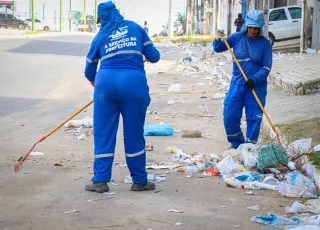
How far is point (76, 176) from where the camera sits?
7.03 m

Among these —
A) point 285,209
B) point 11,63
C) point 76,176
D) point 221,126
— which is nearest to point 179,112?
point 221,126

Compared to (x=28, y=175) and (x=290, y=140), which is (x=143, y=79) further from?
(x=290, y=140)

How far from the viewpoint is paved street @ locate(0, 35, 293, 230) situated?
5.32 m

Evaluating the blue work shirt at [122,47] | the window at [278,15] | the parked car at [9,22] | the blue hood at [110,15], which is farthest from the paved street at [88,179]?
the parked car at [9,22]

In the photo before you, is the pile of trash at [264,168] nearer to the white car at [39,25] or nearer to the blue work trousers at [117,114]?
the blue work trousers at [117,114]

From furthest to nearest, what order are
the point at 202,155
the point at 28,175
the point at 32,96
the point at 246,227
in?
the point at 32,96 → the point at 202,155 → the point at 28,175 → the point at 246,227

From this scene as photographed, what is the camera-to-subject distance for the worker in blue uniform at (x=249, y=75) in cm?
818

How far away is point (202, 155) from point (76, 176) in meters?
1.73

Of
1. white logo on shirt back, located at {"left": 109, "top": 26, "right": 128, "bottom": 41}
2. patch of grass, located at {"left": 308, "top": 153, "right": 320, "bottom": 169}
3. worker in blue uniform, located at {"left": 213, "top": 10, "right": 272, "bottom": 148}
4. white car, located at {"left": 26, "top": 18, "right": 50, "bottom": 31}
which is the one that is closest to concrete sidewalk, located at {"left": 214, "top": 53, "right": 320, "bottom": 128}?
worker in blue uniform, located at {"left": 213, "top": 10, "right": 272, "bottom": 148}

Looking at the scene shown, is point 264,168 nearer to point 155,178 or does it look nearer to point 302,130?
point 155,178

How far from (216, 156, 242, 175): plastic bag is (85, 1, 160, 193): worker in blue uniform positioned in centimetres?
109

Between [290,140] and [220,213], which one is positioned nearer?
[220,213]

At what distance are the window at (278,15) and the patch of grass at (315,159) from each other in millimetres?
22468

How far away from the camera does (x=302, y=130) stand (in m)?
8.80
